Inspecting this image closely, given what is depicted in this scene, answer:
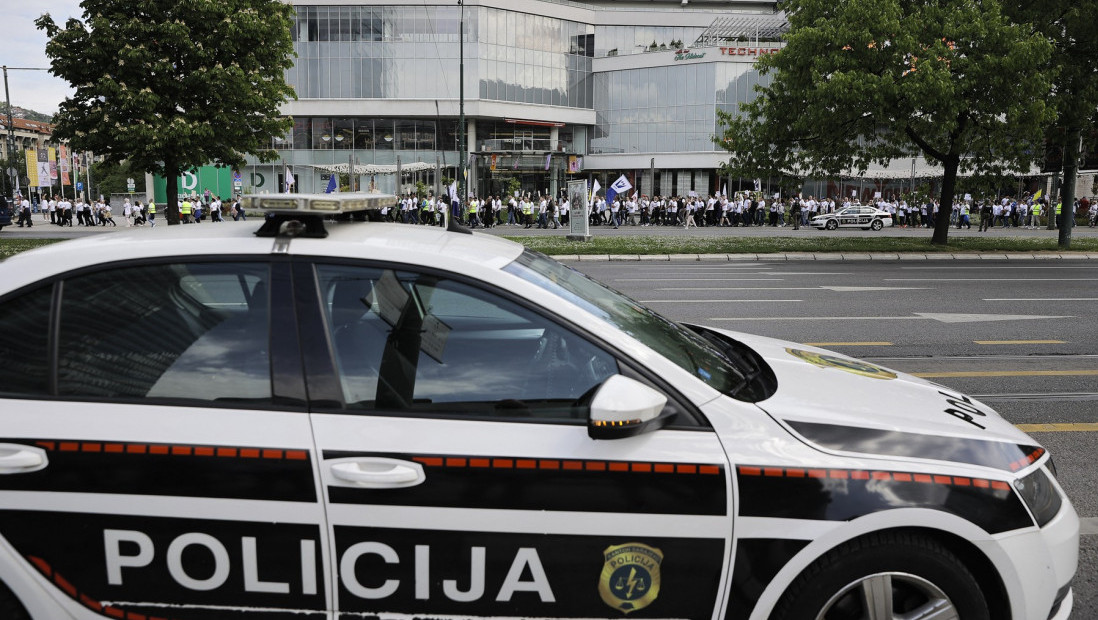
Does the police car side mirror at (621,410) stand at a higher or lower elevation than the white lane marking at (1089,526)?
higher

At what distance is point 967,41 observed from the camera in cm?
2125

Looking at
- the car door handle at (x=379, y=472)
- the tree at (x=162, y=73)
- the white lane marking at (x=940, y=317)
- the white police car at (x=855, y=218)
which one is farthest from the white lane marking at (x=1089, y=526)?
the white police car at (x=855, y=218)

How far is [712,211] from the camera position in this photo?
45.7 m

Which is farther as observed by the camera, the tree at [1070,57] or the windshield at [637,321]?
the tree at [1070,57]

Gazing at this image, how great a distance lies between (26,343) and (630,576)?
71.4 inches

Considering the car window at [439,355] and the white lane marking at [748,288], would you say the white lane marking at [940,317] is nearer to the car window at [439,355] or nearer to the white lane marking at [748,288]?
the white lane marking at [748,288]

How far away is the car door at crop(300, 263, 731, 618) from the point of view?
89.7 inches

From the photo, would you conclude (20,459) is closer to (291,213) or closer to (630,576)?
(291,213)

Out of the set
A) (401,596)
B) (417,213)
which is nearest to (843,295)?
(401,596)

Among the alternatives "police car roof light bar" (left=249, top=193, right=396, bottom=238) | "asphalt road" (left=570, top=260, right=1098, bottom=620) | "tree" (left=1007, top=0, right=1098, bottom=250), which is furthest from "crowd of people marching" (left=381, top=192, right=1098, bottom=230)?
"police car roof light bar" (left=249, top=193, right=396, bottom=238)

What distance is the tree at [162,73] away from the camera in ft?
78.7

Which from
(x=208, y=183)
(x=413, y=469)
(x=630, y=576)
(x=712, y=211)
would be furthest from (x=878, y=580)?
(x=208, y=183)

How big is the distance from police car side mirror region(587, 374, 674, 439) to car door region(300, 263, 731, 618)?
0.22 ft

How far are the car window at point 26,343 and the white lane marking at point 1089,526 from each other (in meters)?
4.19
